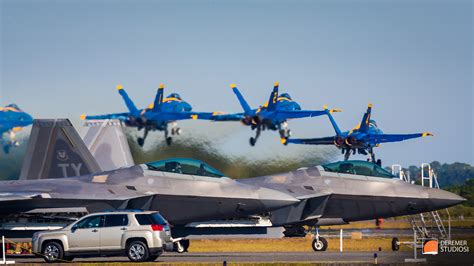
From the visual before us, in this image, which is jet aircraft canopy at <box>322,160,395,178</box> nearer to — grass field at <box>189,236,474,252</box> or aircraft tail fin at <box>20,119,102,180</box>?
grass field at <box>189,236,474,252</box>

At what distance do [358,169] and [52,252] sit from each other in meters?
14.5

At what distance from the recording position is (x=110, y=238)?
29062 millimetres

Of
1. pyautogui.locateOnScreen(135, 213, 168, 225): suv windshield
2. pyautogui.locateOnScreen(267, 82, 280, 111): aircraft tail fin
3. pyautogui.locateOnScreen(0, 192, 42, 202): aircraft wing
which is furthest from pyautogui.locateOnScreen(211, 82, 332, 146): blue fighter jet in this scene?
pyautogui.locateOnScreen(135, 213, 168, 225): suv windshield

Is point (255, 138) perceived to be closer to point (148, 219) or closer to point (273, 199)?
point (273, 199)

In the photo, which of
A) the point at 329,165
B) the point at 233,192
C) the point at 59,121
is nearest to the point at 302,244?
the point at 329,165

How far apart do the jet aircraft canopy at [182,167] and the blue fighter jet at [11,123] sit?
21.7 ft

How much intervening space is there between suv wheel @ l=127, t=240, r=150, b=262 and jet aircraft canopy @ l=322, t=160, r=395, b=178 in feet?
43.1

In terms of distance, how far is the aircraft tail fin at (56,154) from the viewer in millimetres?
44000

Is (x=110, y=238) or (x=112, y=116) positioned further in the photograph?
(x=112, y=116)

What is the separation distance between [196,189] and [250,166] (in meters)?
9.62

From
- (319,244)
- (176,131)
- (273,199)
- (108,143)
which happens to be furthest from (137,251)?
(108,143)

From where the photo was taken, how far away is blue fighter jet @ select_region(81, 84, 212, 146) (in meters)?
47.8

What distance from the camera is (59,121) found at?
146ft

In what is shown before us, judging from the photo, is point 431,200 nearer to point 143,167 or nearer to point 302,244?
point 302,244
